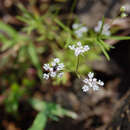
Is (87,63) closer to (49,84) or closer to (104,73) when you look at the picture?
(104,73)

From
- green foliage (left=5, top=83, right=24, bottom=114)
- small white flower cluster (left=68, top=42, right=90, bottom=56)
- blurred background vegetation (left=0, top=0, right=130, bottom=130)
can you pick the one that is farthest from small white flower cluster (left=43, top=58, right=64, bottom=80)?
green foliage (left=5, top=83, right=24, bottom=114)

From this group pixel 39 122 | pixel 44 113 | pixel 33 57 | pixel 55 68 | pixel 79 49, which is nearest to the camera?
pixel 79 49

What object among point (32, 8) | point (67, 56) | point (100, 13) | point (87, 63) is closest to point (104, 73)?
point (87, 63)

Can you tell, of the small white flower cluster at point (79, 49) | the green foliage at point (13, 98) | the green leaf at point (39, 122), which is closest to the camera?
the small white flower cluster at point (79, 49)

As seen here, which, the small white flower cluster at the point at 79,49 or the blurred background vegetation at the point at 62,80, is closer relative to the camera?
the small white flower cluster at the point at 79,49

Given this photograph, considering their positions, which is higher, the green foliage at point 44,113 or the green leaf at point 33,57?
the green leaf at point 33,57

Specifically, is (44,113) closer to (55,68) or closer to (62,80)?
(62,80)

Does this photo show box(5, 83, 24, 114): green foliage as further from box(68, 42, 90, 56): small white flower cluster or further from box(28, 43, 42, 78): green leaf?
box(68, 42, 90, 56): small white flower cluster

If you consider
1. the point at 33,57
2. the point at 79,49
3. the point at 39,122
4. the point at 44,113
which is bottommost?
the point at 39,122

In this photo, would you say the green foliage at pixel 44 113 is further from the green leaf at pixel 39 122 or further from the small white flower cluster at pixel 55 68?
the small white flower cluster at pixel 55 68

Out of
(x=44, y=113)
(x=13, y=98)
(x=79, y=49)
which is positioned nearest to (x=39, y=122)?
(x=44, y=113)

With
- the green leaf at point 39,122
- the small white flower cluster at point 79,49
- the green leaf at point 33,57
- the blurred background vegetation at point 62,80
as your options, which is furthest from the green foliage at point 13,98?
the small white flower cluster at point 79,49
